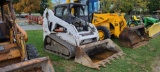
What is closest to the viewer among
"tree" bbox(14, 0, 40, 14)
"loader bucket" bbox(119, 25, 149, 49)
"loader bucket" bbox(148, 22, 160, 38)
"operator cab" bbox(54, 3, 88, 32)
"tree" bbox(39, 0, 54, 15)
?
"operator cab" bbox(54, 3, 88, 32)

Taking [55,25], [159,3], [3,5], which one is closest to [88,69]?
[55,25]

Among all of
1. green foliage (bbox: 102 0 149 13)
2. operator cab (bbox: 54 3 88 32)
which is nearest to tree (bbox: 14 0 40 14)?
green foliage (bbox: 102 0 149 13)

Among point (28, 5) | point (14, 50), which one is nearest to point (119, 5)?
point (28, 5)

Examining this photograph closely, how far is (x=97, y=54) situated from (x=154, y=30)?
535cm

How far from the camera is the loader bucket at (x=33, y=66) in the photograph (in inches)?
127

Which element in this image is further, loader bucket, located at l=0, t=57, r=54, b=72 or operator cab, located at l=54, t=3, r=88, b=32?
operator cab, located at l=54, t=3, r=88, b=32

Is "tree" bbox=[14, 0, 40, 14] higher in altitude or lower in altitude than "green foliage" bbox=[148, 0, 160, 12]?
lower

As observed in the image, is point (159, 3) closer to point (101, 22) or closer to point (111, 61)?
point (101, 22)

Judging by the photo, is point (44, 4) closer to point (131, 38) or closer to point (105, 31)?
point (105, 31)

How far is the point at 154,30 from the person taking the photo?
33.3 ft

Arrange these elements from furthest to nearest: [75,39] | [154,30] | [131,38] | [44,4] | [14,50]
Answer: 1. [44,4]
2. [154,30]
3. [131,38]
4. [75,39]
5. [14,50]

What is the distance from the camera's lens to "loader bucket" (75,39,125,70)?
516 centimetres

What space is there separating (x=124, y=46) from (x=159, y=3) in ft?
72.1

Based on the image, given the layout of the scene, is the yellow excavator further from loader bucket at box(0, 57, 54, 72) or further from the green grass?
loader bucket at box(0, 57, 54, 72)
